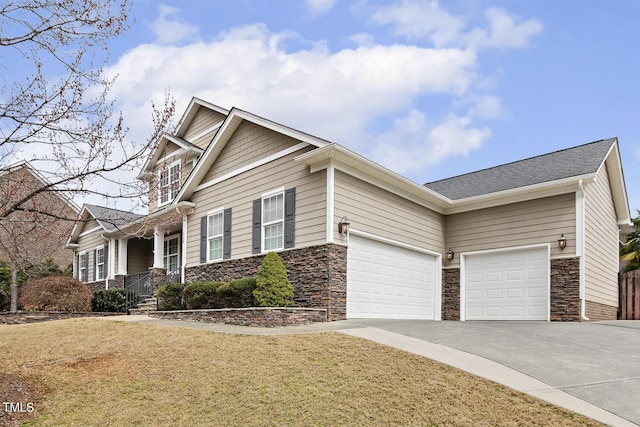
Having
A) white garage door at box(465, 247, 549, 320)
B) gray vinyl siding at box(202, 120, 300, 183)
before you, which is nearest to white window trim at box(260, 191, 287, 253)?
gray vinyl siding at box(202, 120, 300, 183)

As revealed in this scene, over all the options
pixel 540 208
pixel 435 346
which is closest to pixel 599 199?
pixel 540 208

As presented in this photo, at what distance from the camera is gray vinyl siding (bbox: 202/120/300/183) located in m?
15.4

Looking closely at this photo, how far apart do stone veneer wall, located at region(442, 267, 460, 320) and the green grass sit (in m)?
7.96

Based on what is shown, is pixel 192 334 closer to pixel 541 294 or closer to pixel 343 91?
pixel 343 91

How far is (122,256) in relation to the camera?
78.5 feet

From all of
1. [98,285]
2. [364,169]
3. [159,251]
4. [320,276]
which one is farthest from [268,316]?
[98,285]

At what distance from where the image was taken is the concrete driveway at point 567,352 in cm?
736

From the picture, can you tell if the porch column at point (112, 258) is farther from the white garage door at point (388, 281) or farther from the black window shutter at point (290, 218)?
the white garage door at point (388, 281)

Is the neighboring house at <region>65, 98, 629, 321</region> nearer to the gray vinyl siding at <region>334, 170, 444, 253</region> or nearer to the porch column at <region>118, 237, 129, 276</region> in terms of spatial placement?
Result: the gray vinyl siding at <region>334, 170, 444, 253</region>

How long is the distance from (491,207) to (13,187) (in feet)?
45.1

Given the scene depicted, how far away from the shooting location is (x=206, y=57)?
36.3ft

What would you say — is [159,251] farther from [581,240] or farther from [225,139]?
[581,240]

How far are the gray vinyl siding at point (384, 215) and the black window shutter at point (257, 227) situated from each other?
2.89m

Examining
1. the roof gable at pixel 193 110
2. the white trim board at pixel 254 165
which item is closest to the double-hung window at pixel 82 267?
the roof gable at pixel 193 110
